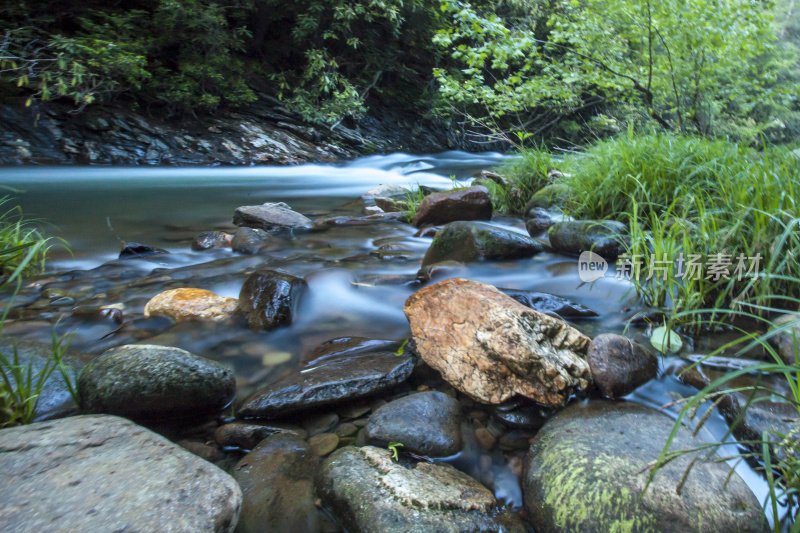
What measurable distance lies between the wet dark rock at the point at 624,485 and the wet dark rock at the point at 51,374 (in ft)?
6.03

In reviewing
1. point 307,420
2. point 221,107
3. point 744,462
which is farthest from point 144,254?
point 221,107

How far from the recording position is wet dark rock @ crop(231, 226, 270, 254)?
420 centimetres

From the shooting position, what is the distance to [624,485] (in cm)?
128

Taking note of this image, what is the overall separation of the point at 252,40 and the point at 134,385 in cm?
1436

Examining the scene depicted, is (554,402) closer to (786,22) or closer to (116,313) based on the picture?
(116,313)

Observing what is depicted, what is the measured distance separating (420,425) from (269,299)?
141 centimetres

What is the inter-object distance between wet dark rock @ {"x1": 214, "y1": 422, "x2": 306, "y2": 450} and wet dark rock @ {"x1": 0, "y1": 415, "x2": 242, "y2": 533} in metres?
0.37

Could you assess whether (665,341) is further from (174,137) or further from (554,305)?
(174,137)

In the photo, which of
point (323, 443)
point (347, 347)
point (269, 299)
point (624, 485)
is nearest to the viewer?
point (624, 485)

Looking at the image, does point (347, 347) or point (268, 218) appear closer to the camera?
point (347, 347)

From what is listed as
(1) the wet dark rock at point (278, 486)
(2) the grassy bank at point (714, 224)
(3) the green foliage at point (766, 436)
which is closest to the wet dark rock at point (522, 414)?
(3) the green foliage at point (766, 436)

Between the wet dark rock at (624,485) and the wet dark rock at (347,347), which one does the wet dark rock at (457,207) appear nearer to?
the wet dark rock at (347,347)

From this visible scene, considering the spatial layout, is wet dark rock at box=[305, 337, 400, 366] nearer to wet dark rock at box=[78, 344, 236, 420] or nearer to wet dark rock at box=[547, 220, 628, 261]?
wet dark rock at box=[78, 344, 236, 420]

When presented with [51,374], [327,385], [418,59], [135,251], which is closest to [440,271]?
[327,385]
